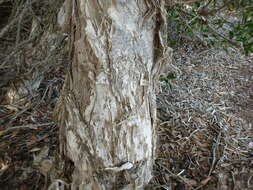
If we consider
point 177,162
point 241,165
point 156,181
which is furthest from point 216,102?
point 156,181

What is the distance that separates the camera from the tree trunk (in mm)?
800

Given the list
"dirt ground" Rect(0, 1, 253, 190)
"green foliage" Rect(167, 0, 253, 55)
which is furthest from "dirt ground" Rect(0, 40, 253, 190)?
"green foliage" Rect(167, 0, 253, 55)

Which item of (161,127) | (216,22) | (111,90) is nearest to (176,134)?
(161,127)

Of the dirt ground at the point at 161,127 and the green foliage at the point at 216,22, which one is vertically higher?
the green foliage at the point at 216,22

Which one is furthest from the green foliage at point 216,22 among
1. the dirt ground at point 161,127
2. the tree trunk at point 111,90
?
the dirt ground at point 161,127

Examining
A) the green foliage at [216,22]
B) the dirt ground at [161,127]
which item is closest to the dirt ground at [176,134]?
the dirt ground at [161,127]

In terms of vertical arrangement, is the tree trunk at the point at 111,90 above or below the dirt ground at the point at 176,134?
above

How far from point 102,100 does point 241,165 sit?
807 mm

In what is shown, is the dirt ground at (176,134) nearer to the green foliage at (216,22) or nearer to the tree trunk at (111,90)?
the tree trunk at (111,90)

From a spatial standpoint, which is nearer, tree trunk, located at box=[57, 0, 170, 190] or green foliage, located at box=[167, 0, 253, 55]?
tree trunk, located at box=[57, 0, 170, 190]

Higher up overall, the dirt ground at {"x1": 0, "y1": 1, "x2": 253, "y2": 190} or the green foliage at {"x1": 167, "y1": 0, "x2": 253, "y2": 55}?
the green foliage at {"x1": 167, "y1": 0, "x2": 253, "y2": 55}

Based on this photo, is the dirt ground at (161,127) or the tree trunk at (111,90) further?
the dirt ground at (161,127)

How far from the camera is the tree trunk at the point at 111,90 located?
31.5 inches

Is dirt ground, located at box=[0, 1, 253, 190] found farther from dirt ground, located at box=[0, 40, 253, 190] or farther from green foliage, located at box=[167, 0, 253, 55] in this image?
green foliage, located at box=[167, 0, 253, 55]
